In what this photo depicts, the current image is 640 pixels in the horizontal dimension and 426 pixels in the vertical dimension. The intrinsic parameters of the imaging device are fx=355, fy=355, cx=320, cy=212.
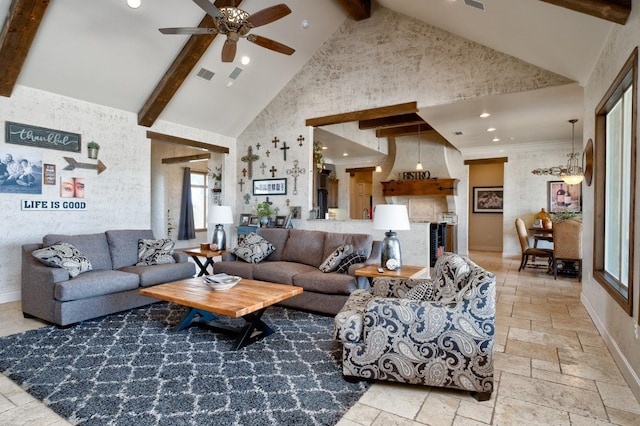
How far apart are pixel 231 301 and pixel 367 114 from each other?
12.7 ft

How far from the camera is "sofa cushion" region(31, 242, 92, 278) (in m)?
3.54

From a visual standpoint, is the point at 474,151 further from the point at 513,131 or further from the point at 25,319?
the point at 25,319

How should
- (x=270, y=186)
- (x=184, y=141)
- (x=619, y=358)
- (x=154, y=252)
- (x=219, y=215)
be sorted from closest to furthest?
(x=619, y=358) → (x=154, y=252) → (x=219, y=215) → (x=184, y=141) → (x=270, y=186)

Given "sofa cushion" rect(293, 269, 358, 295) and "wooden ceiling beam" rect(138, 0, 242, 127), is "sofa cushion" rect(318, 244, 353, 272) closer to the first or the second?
"sofa cushion" rect(293, 269, 358, 295)

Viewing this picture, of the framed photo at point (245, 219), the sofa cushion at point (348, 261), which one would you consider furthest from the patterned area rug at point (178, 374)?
the framed photo at point (245, 219)

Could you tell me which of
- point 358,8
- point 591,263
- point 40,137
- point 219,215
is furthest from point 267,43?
point 591,263

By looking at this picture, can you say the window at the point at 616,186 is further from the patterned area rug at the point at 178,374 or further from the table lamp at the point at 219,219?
the table lamp at the point at 219,219

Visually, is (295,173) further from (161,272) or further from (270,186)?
(161,272)

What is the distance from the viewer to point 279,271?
A: 13.6 ft

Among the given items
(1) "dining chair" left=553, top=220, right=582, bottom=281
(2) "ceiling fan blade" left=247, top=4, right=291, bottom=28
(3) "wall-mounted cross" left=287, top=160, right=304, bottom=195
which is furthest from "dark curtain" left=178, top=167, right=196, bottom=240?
(1) "dining chair" left=553, top=220, right=582, bottom=281

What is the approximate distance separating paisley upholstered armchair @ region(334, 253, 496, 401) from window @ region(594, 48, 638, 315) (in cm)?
118

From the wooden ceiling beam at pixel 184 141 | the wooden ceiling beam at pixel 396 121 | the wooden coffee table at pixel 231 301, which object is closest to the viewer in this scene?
the wooden coffee table at pixel 231 301

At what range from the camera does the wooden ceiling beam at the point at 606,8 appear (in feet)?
8.06

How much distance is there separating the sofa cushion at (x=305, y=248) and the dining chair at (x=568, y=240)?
149 inches
